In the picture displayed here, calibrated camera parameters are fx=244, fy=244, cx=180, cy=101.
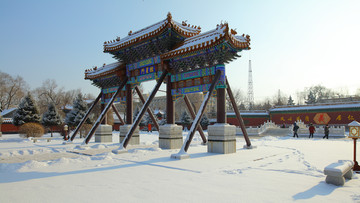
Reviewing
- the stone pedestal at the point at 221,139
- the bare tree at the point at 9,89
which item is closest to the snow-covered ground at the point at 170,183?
the stone pedestal at the point at 221,139

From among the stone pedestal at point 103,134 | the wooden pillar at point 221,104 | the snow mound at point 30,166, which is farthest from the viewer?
the stone pedestal at point 103,134

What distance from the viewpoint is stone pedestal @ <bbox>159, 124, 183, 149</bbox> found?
1172cm

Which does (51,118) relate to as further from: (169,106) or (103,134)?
(169,106)

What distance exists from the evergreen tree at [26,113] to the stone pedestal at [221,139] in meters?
20.3

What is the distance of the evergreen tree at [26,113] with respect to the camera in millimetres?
22969

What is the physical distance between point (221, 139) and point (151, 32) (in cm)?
612

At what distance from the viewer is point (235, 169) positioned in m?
6.55

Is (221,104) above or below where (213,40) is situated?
below

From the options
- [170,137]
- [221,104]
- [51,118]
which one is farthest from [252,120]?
[221,104]

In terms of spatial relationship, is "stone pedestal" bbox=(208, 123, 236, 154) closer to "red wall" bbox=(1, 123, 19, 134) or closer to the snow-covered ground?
the snow-covered ground

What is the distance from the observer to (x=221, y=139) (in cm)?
1005

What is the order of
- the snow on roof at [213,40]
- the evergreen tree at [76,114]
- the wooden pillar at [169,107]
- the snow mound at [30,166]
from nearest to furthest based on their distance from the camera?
1. the snow mound at [30,166]
2. the snow on roof at [213,40]
3. the wooden pillar at [169,107]
4. the evergreen tree at [76,114]

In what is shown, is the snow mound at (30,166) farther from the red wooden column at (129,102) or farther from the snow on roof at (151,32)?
the snow on roof at (151,32)

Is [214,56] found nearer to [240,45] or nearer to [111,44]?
[240,45]
